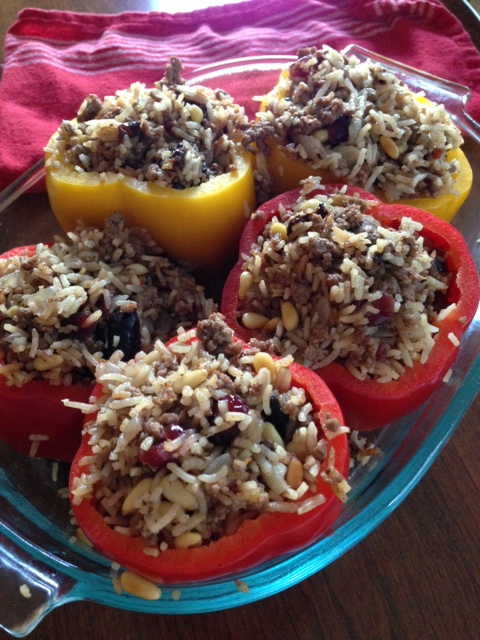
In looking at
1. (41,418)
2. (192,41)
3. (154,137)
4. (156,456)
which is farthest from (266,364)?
(192,41)

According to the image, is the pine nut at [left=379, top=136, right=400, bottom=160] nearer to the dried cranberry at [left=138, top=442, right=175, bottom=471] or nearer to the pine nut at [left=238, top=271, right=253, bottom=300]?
the pine nut at [left=238, top=271, right=253, bottom=300]

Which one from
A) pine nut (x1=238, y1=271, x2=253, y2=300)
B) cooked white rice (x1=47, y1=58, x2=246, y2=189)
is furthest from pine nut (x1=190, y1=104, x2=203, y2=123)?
pine nut (x1=238, y1=271, x2=253, y2=300)

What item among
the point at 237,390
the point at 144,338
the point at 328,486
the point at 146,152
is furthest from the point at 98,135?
the point at 328,486

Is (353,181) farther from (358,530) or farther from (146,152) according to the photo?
(358,530)

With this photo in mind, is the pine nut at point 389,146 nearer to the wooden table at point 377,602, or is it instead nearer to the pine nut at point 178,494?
the wooden table at point 377,602

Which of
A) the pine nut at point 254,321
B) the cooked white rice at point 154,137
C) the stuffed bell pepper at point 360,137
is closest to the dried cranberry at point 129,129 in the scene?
the cooked white rice at point 154,137

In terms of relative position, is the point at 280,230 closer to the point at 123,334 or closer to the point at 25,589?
the point at 123,334

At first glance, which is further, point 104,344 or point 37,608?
point 104,344

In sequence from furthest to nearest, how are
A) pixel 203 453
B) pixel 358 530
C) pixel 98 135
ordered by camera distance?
pixel 98 135, pixel 358 530, pixel 203 453
